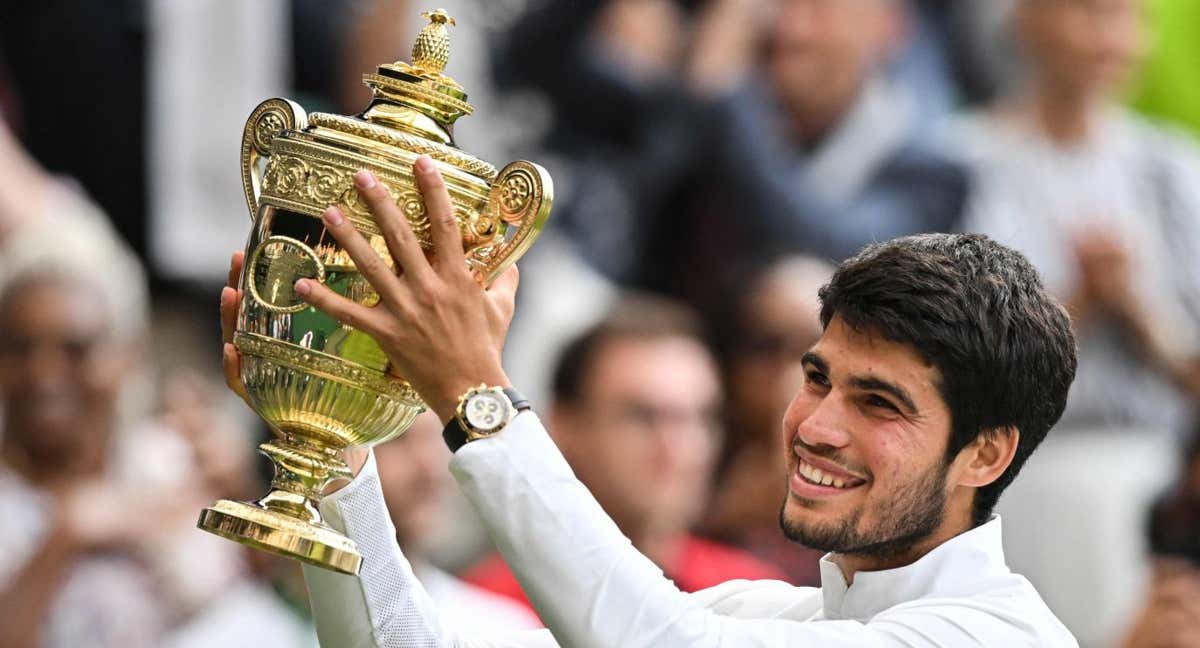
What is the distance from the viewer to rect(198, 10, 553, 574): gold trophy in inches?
125

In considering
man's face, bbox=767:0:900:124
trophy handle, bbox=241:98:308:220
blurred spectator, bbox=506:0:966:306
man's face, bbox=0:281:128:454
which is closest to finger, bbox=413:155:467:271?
trophy handle, bbox=241:98:308:220

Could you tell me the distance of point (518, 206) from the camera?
3.19 metres

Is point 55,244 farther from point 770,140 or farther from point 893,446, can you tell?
point 893,446

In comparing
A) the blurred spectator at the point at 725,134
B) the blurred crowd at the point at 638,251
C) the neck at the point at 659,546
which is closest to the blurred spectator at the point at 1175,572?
the blurred crowd at the point at 638,251

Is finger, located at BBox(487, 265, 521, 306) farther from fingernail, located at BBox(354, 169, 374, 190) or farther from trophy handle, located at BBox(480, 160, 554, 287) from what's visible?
fingernail, located at BBox(354, 169, 374, 190)

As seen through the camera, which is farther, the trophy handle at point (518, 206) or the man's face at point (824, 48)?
the man's face at point (824, 48)

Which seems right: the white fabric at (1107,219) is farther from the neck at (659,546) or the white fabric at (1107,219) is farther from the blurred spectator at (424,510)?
the blurred spectator at (424,510)

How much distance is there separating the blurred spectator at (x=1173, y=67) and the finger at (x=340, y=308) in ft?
27.6

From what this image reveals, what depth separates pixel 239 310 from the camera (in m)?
3.32

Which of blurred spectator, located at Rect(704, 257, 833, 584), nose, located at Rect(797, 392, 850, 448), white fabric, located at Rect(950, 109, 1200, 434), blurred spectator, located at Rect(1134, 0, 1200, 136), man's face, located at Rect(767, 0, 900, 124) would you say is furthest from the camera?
blurred spectator, located at Rect(1134, 0, 1200, 136)

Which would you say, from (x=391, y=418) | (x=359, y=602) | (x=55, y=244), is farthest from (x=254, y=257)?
(x=55, y=244)

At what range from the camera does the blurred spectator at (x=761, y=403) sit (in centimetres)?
838

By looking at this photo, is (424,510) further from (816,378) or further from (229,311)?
(816,378)

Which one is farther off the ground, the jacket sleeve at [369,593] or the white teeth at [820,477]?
the white teeth at [820,477]
